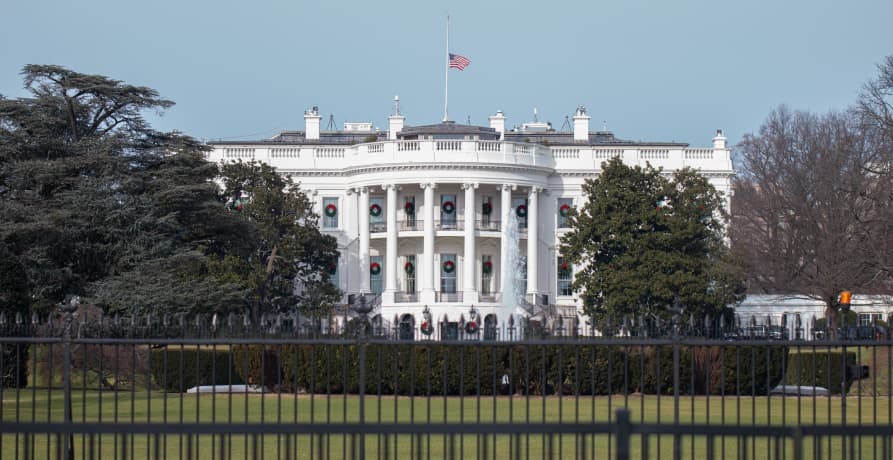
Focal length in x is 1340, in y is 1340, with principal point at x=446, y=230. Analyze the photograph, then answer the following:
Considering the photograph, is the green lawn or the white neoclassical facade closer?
the green lawn

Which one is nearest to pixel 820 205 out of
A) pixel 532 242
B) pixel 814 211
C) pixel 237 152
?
pixel 814 211

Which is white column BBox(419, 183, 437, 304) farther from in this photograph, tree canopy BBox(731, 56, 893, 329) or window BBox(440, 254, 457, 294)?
tree canopy BBox(731, 56, 893, 329)

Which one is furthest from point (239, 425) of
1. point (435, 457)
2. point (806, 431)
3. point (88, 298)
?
point (88, 298)

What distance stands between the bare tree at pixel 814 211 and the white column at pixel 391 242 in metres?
17.3

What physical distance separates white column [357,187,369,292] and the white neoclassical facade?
0.05 m

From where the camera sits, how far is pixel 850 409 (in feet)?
73.0

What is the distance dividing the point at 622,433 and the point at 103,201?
38.2 m

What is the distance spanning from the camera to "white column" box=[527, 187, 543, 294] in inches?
2657

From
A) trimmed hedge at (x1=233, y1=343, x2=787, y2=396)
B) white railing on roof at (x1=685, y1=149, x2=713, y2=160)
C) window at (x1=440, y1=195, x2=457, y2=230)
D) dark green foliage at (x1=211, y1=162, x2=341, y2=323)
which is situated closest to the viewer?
trimmed hedge at (x1=233, y1=343, x2=787, y2=396)

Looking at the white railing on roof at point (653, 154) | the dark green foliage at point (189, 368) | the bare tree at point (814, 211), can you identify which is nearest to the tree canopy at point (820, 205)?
the bare tree at point (814, 211)

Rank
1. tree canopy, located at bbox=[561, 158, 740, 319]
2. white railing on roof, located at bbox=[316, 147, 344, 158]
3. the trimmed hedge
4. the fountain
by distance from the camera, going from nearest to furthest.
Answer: the trimmed hedge < tree canopy, located at bbox=[561, 158, 740, 319] < the fountain < white railing on roof, located at bbox=[316, 147, 344, 158]

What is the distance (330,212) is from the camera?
238 ft

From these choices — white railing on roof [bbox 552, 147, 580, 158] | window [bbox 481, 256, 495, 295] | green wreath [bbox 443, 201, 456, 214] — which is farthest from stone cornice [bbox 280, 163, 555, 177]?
window [bbox 481, 256, 495, 295]

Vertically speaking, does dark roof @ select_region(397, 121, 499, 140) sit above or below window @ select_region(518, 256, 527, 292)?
above
